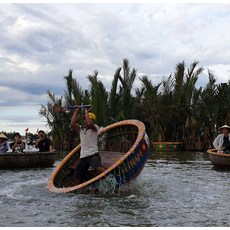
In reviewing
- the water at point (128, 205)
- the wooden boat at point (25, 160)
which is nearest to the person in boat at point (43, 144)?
the wooden boat at point (25, 160)

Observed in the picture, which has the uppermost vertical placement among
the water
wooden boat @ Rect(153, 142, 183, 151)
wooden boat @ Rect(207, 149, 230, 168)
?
wooden boat @ Rect(153, 142, 183, 151)

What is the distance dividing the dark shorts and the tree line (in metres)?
11.5

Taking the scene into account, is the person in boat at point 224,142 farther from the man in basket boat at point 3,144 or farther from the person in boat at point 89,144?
the man in basket boat at point 3,144

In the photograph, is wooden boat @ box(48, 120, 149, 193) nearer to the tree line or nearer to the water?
the water

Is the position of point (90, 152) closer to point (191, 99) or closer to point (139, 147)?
point (139, 147)

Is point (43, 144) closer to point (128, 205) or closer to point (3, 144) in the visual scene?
point (3, 144)

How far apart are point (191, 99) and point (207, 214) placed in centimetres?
1575

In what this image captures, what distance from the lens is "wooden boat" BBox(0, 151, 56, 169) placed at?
36.3 ft

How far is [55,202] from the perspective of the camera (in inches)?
240

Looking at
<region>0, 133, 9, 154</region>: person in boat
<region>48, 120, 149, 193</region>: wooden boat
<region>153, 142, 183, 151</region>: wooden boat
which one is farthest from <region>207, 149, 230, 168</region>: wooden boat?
<region>153, 142, 183, 151</region>: wooden boat

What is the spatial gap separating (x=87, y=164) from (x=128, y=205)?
4.70ft

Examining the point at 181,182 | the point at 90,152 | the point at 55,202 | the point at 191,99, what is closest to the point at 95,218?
the point at 55,202

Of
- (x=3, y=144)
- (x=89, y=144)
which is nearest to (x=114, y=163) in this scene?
(x=89, y=144)

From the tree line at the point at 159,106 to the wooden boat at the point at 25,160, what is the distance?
748cm
